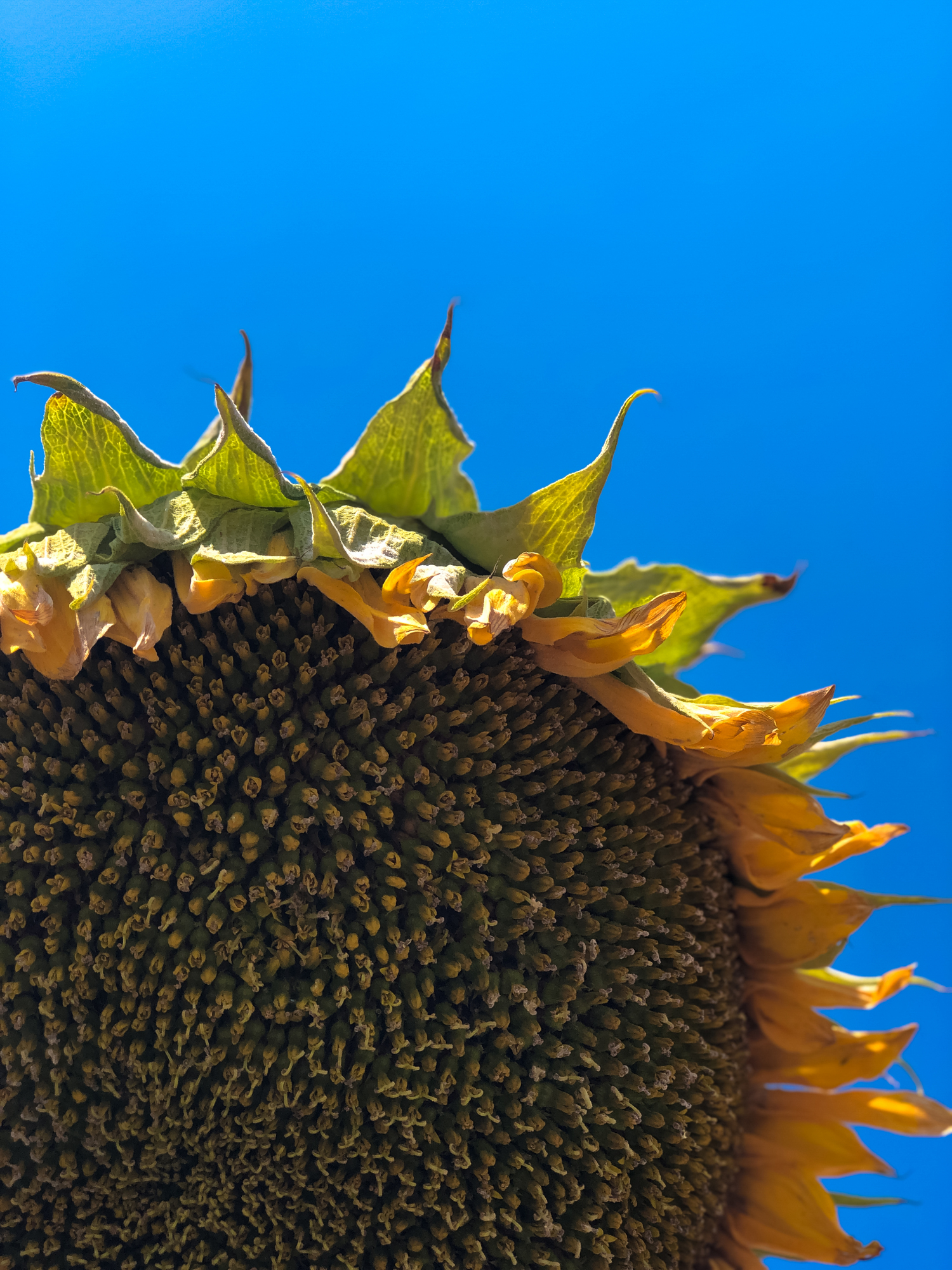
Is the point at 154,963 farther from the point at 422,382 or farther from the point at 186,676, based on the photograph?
the point at 422,382

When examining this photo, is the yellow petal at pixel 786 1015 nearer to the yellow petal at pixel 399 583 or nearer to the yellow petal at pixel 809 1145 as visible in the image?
the yellow petal at pixel 809 1145

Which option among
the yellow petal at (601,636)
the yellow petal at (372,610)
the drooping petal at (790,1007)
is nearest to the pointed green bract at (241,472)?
the yellow petal at (372,610)

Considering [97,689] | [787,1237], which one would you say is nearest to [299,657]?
[97,689]

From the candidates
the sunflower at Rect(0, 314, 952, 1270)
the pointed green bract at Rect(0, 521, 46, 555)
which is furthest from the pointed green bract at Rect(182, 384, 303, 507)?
the pointed green bract at Rect(0, 521, 46, 555)

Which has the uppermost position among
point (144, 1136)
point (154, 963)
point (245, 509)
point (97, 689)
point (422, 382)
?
point (422, 382)

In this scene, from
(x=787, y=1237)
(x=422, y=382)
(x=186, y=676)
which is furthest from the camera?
(x=787, y=1237)

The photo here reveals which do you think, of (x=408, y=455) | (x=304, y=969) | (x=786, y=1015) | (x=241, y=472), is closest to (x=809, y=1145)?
(x=786, y=1015)

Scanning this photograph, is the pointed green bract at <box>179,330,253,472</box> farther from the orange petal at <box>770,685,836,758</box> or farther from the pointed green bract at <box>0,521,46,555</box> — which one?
the orange petal at <box>770,685,836,758</box>
